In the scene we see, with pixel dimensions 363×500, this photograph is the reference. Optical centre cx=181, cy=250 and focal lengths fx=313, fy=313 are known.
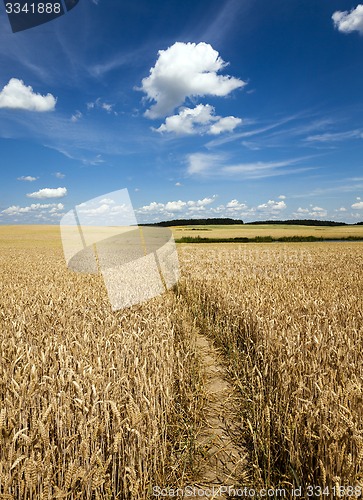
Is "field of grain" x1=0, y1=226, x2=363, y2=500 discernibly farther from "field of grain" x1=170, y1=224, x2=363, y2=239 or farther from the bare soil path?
"field of grain" x1=170, y1=224, x2=363, y2=239

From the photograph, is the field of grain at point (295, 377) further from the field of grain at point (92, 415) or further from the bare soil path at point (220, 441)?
the field of grain at point (92, 415)

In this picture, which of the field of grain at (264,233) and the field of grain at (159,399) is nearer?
the field of grain at (159,399)

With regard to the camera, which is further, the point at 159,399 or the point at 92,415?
the point at 159,399

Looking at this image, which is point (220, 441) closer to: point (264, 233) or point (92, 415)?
point (92, 415)

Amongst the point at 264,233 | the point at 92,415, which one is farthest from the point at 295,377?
the point at 264,233

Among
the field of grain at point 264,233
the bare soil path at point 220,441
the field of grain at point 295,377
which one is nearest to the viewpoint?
the field of grain at point 295,377

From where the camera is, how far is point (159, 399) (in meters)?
3.87

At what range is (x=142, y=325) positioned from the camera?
19.4 ft

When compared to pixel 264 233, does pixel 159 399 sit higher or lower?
higher

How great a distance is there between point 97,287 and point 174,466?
24.5 feet

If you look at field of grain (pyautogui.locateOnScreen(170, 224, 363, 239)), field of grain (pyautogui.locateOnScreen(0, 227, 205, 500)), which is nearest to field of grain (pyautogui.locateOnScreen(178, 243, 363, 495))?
field of grain (pyautogui.locateOnScreen(0, 227, 205, 500))

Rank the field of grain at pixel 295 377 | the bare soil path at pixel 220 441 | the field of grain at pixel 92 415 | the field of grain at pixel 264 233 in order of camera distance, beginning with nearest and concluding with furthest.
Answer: the field of grain at pixel 92 415 → the field of grain at pixel 295 377 → the bare soil path at pixel 220 441 → the field of grain at pixel 264 233

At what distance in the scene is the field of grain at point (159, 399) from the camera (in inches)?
94.7

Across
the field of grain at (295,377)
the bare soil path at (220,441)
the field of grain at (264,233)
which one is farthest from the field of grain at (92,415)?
the field of grain at (264,233)
